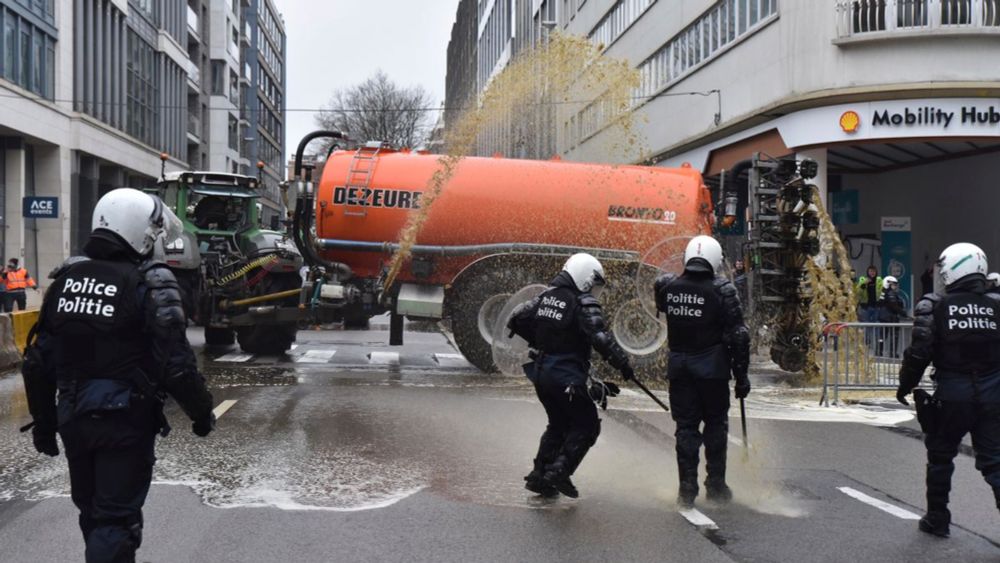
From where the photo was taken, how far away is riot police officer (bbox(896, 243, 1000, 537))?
5.85 metres

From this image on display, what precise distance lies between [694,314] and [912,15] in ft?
53.8

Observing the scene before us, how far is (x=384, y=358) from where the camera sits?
16.6 meters

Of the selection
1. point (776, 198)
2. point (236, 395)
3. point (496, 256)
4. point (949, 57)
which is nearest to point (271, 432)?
point (236, 395)

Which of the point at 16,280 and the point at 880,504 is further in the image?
the point at 16,280

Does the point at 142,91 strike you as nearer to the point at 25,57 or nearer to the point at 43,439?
the point at 25,57

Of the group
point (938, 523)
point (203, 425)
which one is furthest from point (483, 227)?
point (203, 425)

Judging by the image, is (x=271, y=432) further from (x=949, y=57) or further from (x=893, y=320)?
(x=949, y=57)

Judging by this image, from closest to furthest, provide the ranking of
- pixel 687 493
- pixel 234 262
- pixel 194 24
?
pixel 687 493 < pixel 234 262 < pixel 194 24

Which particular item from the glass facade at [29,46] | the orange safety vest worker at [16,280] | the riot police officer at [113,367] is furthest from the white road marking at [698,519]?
the glass facade at [29,46]

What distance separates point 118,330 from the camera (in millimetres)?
4191

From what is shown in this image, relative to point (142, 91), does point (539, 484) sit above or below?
below

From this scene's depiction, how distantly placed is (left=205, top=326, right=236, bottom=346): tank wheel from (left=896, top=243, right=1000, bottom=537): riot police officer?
45.1 ft

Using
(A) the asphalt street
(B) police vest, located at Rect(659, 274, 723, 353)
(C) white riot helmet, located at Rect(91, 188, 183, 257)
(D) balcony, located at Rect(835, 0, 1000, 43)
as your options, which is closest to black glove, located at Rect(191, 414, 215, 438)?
(C) white riot helmet, located at Rect(91, 188, 183, 257)

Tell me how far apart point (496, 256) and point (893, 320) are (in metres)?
8.94
